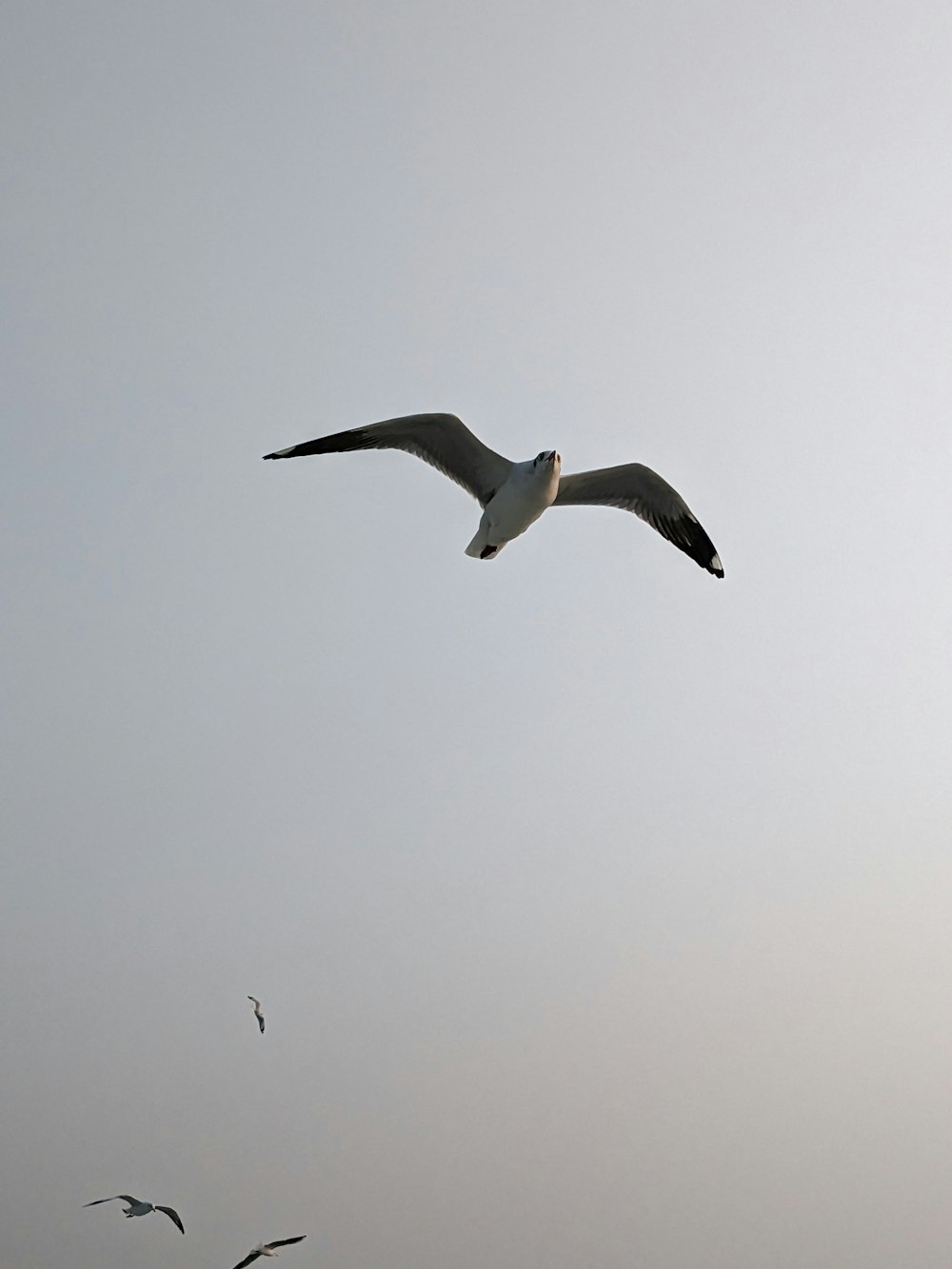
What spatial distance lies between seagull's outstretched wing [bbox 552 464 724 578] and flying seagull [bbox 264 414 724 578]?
0.01 metres

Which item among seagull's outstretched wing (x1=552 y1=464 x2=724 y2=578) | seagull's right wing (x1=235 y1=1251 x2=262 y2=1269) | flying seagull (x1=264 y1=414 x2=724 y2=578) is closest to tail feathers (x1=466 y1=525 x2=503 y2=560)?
flying seagull (x1=264 y1=414 x2=724 y2=578)

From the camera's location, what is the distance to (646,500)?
1669 cm

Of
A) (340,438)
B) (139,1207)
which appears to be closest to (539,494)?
(340,438)

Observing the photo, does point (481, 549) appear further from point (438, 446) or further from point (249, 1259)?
point (249, 1259)

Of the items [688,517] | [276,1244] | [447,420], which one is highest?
[447,420]

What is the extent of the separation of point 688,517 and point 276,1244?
9.60 m

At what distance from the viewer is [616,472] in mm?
16297

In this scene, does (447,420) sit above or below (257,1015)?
above

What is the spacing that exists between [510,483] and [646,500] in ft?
5.90

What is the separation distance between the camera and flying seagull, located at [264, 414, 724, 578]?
15531 mm

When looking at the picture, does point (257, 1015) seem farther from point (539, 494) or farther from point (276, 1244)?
point (539, 494)

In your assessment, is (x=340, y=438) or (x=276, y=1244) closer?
(x=340, y=438)

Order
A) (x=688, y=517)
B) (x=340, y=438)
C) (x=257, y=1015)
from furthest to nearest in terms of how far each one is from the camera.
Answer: (x=257, y=1015), (x=688, y=517), (x=340, y=438)

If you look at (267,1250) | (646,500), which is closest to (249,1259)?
(267,1250)
